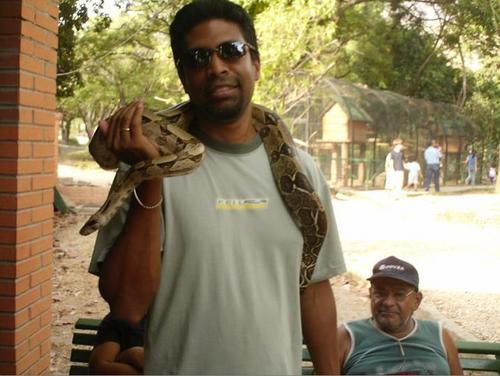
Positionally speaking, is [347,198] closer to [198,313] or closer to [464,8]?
[464,8]

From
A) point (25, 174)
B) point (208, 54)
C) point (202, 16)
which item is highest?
point (202, 16)

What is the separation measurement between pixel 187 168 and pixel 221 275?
0.29 metres

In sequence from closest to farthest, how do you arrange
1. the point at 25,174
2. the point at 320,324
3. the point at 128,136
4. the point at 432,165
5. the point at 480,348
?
Answer: the point at 128,136 < the point at 320,324 < the point at 480,348 < the point at 25,174 < the point at 432,165

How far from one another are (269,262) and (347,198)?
1329 centimetres

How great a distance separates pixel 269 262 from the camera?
1553 mm

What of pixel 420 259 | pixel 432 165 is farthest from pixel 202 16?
pixel 432 165

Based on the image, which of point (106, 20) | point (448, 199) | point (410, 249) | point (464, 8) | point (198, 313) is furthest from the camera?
point (448, 199)

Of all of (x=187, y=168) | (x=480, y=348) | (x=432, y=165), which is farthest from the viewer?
(x=432, y=165)

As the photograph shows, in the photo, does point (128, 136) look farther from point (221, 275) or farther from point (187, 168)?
point (221, 275)

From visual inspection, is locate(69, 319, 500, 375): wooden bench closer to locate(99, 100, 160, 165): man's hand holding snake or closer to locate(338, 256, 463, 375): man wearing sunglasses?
locate(338, 256, 463, 375): man wearing sunglasses

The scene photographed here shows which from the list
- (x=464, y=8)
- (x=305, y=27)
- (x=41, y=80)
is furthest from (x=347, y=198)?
(x=41, y=80)

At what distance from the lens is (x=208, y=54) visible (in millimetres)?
1622

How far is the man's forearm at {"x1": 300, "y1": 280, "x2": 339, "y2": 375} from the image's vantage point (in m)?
1.80

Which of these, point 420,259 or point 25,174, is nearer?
point 25,174
